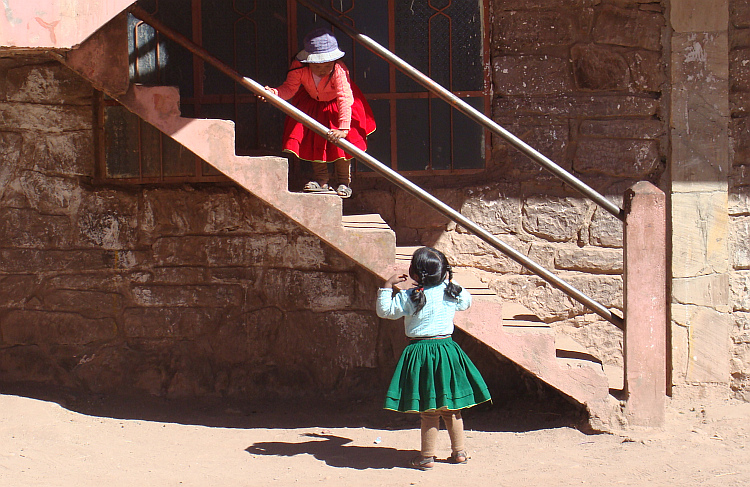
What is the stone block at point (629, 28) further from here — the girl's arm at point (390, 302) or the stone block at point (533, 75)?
the girl's arm at point (390, 302)

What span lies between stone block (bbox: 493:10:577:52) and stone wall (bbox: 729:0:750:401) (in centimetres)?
104

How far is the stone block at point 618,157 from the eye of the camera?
4.88m

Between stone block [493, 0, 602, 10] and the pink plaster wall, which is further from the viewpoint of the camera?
stone block [493, 0, 602, 10]

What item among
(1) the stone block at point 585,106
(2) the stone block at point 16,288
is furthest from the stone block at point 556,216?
(2) the stone block at point 16,288

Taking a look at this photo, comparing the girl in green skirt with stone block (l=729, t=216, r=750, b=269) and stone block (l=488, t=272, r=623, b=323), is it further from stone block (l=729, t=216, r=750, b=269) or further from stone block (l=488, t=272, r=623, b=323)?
stone block (l=729, t=216, r=750, b=269)

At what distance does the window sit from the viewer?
4.82 m

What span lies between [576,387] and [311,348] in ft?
6.01

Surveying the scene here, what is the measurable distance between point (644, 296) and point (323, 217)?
71.0 inches

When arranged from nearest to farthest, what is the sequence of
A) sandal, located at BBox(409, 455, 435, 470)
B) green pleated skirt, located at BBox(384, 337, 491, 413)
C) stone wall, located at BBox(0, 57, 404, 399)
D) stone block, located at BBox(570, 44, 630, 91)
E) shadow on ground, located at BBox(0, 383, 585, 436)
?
green pleated skirt, located at BBox(384, 337, 491, 413), sandal, located at BBox(409, 455, 435, 470), shadow on ground, located at BBox(0, 383, 585, 436), stone block, located at BBox(570, 44, 630, 91), stone wall, located at BBox(0, 57, 404, 399)

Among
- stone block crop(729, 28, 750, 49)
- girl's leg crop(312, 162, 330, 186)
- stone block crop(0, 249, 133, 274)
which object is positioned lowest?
stone block crop(0, 249, 133, 274)

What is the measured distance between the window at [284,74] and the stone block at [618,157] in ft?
2.11

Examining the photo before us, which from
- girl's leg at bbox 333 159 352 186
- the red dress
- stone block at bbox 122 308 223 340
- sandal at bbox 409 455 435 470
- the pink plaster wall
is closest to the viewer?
the pink plaster wall

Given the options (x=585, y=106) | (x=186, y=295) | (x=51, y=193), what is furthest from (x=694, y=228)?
(x=51, y=193)

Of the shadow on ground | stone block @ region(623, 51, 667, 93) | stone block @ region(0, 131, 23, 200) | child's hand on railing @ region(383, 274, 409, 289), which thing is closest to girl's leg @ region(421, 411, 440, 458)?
child's hand on railing @ region(383, 274, 409, 289)
